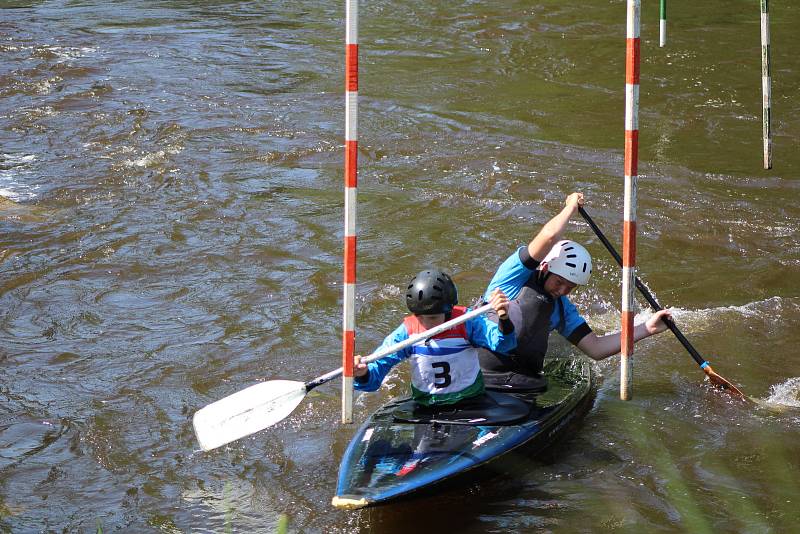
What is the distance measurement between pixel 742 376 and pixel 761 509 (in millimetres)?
1790

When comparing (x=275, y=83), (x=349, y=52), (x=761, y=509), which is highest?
(x=349, y=52)

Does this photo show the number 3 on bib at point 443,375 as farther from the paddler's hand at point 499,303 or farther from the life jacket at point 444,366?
the paddler's hand at point 499,303

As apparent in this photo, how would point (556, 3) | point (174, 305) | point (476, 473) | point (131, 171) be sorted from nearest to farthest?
point (476, 473) → point (174, 305) → point (131, 171) → point (556, 3)

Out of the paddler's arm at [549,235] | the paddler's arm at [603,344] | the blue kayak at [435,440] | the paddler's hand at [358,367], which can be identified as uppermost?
the paddler's arm at [549,235]

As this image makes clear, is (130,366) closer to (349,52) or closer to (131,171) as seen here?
(349,52)

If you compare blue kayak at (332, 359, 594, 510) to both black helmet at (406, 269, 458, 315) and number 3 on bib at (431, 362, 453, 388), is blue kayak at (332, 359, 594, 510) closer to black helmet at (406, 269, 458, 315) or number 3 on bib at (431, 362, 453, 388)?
number 3 on bib at (431, 362, 453, 388)

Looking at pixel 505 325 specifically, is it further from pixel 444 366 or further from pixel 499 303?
pixel 444 366

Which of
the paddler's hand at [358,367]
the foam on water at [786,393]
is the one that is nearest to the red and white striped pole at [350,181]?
the paddler's hand at [358,367]

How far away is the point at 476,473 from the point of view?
5.24 metres

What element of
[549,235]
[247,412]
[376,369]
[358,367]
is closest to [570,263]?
[549,235]

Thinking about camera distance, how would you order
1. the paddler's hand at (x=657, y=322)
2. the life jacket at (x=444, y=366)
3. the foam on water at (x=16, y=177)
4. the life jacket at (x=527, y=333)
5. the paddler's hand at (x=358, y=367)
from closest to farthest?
the paddler's hand at (x=358, y=367) → the life jacket at (x=444, y=366) → the life jacket at (x=527, y=333) → the paddler's hand at (x=657, y=322) → the foam on water at (x=16, y=177)

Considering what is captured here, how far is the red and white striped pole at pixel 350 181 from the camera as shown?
4.82 m

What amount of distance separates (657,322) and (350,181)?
228 cm

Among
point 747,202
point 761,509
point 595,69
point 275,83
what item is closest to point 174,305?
point 761,509
